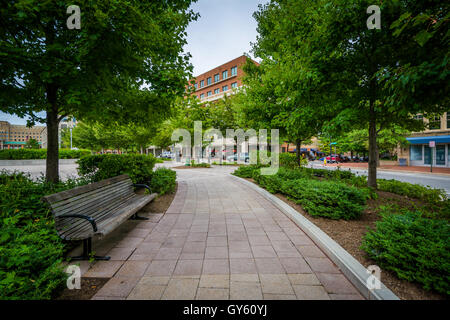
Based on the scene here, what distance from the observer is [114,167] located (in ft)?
21.4

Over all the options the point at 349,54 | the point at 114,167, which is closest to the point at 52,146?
the point at 114,167

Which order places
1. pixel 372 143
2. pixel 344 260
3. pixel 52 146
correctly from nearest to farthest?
1. pixel 344 260
2. pixel 52 146
3. pixel 372 143

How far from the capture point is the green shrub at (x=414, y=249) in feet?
6.68

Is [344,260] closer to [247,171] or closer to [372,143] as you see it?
[372,143]

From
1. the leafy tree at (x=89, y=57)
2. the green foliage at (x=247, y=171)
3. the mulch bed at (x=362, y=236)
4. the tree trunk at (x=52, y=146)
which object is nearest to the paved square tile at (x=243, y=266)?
the mulch bed at (x=362, y=236)

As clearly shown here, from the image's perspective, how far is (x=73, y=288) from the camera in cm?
234

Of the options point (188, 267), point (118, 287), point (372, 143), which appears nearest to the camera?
point (118, 287)

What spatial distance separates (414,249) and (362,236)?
1197 millimetres

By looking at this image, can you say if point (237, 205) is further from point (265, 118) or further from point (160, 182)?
point (265, 118)

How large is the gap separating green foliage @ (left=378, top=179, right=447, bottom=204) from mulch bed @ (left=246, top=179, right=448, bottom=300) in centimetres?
A: 43

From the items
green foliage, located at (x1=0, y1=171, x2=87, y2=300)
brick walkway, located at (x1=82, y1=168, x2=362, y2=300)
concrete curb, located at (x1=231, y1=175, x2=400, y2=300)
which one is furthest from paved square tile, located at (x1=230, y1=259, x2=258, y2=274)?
green foliage, located at (x1=0, y1=171, x2=87, y2=300)

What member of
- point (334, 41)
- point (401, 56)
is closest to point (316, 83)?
point (334, 41)

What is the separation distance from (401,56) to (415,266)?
16.5 ft

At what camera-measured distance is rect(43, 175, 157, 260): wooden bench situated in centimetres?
281
